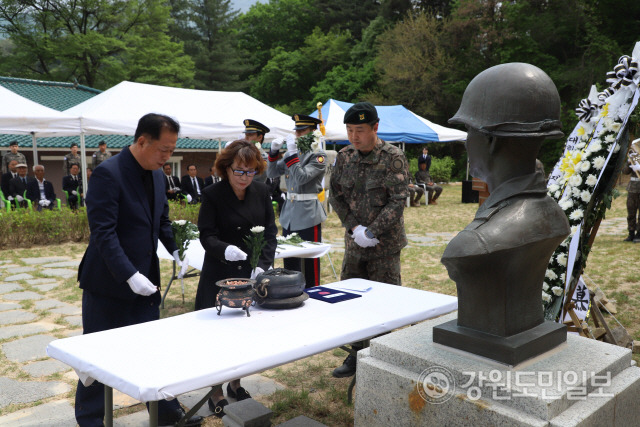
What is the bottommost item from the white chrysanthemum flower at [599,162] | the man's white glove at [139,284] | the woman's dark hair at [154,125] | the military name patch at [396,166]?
the man's white glove at [139,284]

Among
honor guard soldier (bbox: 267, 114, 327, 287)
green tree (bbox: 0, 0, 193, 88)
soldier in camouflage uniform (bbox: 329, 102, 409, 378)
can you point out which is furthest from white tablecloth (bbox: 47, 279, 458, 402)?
green tree (bbox: 0, 0, 193, 88)

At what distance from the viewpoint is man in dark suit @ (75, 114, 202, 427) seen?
2562 millimetres

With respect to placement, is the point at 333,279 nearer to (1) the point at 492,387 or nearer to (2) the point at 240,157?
(2) the point at 240,157

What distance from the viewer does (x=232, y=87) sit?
35.8 m

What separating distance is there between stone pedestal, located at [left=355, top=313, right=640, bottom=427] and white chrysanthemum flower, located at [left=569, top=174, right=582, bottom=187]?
137 centimetres

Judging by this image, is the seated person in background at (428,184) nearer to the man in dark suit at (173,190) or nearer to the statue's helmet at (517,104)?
the man in dark suit at (173,190)

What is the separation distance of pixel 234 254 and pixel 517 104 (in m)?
1.88

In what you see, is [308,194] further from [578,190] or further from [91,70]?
[91,70]

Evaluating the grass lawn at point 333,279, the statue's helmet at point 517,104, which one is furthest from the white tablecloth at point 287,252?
the statue's helmet at point 517,104

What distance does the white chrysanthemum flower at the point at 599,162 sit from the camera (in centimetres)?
310

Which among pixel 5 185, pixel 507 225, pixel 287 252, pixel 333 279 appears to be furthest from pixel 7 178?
pixel 507 225

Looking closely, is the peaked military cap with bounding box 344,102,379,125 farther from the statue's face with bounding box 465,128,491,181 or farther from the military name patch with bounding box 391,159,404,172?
the statue's face with bounding box 465,128,491,181

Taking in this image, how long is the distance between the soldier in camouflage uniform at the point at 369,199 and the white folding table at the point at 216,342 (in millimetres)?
775

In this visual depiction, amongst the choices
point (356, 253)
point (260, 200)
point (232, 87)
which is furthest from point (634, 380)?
point (232, 87)
